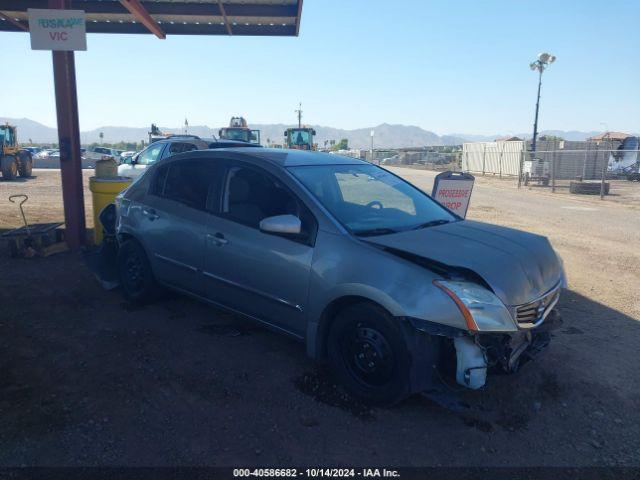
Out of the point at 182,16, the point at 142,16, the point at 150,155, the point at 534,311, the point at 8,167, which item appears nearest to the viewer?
the point at 534,311

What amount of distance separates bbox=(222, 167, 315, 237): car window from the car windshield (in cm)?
19

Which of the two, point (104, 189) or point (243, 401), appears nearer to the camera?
point (243, 401)

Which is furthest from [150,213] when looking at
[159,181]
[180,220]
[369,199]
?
[369,199]

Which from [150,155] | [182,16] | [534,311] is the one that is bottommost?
[534,311]

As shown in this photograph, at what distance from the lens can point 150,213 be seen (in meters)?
5.07

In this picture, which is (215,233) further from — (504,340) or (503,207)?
(503,207)

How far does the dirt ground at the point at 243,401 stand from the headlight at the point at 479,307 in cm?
76

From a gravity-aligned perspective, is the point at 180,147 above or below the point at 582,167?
above

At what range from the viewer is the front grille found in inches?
125

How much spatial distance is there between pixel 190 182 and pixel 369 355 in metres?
2.57

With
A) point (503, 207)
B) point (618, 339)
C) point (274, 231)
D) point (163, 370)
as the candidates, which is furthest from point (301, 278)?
point (503, 207)

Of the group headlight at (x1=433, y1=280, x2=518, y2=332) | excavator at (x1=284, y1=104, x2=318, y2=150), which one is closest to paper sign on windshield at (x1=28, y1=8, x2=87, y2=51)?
headlight at (x1=433, y1=280, x2=518, y2=332)

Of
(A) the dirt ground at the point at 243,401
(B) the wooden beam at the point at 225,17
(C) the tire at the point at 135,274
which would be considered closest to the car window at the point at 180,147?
(B) the wooden beam at the point at 225,17

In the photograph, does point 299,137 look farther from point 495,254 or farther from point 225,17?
point 495,254
